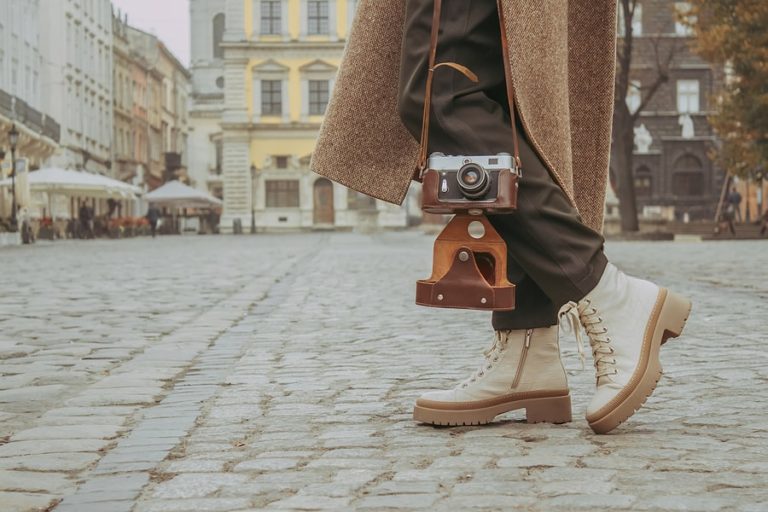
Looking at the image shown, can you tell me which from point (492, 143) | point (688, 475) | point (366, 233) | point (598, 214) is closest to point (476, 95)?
point (492, 143)

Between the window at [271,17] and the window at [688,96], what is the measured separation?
20.4 m

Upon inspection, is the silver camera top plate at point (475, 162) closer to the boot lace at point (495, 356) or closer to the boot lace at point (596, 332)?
the boot lace at point (596, 332)

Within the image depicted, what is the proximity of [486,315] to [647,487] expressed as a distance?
492 cm

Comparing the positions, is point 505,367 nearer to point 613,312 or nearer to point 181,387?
point 613,312

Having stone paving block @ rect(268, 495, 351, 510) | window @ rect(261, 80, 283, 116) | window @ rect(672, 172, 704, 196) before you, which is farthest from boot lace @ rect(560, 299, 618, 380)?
window @ rect(261, 80, 283, 116)

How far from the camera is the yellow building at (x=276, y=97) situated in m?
60.2

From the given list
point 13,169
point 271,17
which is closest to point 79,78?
point 271,17

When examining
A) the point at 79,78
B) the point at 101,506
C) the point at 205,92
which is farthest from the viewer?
the point at 205,92

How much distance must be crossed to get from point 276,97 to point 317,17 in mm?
4321

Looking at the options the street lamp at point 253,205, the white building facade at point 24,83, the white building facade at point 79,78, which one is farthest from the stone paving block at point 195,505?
the street lamp at point 253,205

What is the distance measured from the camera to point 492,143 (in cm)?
292

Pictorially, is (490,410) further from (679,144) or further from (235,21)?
(235,21)

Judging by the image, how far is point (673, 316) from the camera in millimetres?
3238

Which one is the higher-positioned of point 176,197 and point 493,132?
point 176,197
